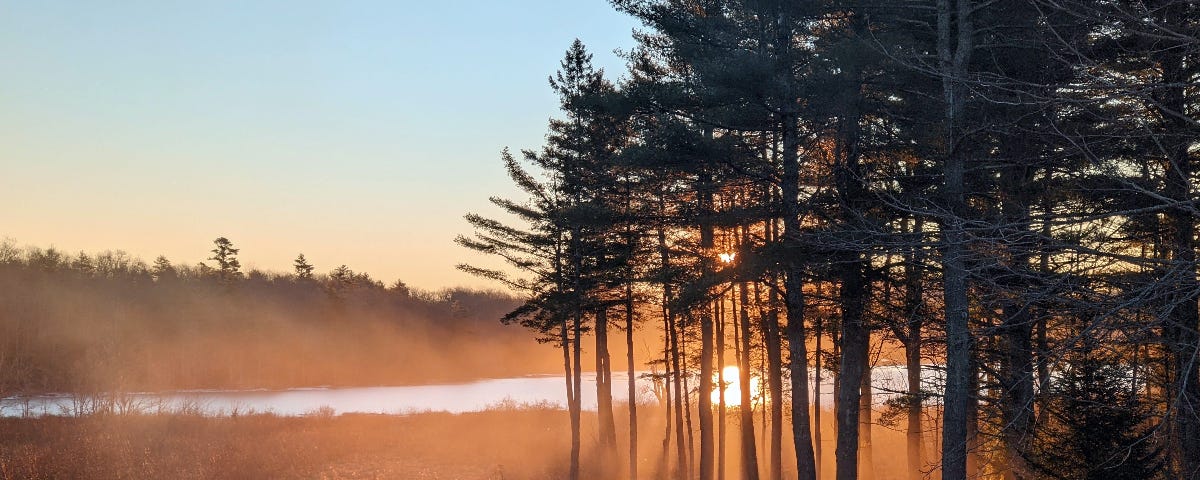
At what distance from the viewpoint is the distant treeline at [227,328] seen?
64125 millimetres

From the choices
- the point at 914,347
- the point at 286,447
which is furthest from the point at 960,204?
the point at 286,447

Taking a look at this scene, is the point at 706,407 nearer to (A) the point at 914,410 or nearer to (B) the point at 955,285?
(A) the point at 914,410

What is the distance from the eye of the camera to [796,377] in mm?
14188

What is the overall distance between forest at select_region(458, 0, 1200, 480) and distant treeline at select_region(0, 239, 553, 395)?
5311 cm

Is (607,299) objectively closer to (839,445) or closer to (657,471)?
(657,471)

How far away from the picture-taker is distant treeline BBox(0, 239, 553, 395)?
64.1 metres

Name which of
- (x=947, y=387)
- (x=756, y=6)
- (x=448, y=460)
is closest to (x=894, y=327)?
(x=947, y=387)

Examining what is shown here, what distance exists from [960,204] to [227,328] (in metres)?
79.4

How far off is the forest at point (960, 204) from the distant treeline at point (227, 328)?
53.1 m

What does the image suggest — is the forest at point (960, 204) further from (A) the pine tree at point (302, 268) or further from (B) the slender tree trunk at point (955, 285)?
(A) the pine tree at point (302, 268)

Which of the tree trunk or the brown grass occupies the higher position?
the tree trunk

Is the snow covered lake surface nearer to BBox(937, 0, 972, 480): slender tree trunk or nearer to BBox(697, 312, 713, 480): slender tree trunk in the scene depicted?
BBox(697, 312, 713, 480): slender tree trunk

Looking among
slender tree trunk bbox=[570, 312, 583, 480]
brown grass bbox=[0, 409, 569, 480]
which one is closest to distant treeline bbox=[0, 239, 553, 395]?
brown grass bbox=[0, 409, 569, 480]

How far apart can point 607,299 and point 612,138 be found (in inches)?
208
